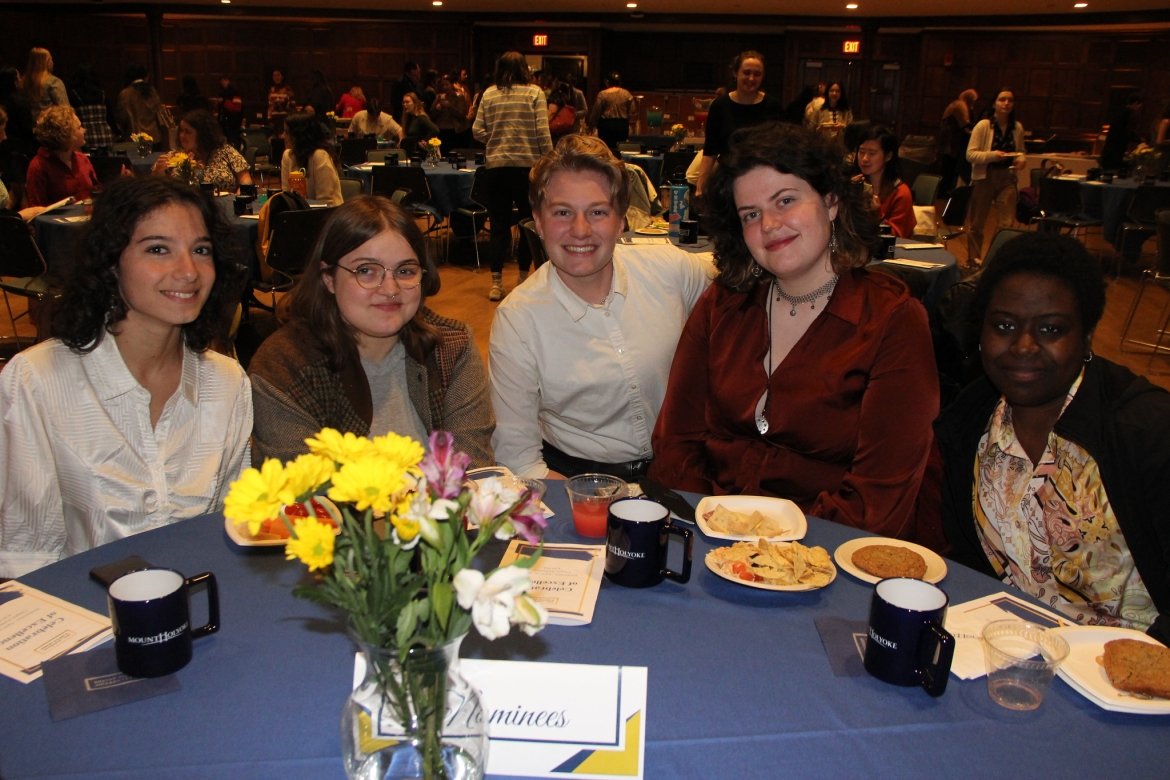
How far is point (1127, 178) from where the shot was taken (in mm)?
8789

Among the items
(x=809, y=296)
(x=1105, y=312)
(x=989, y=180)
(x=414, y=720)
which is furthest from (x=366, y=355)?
(x=989, y=180)

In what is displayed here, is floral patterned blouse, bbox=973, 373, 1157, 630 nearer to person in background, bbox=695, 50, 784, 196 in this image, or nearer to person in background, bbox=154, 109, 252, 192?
person in background, bbox=695, 50, 784, 196

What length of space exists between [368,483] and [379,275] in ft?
4.17

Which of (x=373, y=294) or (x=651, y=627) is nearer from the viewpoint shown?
(x=651, y=627)

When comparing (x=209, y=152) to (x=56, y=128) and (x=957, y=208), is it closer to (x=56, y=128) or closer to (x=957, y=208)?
(x=56, y=128)

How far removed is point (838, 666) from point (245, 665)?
2.70 feet

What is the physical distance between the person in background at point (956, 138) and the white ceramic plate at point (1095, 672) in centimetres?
994

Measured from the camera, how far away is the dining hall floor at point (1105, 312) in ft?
18.1

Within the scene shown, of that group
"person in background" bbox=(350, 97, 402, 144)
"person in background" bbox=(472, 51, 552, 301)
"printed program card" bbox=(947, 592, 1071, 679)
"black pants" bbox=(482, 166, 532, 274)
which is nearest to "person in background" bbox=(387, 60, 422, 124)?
"person in background" bbox=(350, 97, 402, 144)

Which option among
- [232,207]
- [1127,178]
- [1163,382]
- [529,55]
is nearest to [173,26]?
[529,55]

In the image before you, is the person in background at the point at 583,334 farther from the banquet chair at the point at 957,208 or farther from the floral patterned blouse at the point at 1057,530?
the banquet chair at the point at 957,208

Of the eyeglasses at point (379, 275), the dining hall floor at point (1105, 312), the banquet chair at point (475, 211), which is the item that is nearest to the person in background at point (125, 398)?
the eyeglasses at point (379, 275)

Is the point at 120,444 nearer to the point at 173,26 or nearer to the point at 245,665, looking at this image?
the point at 245,665

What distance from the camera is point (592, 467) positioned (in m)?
2.45
